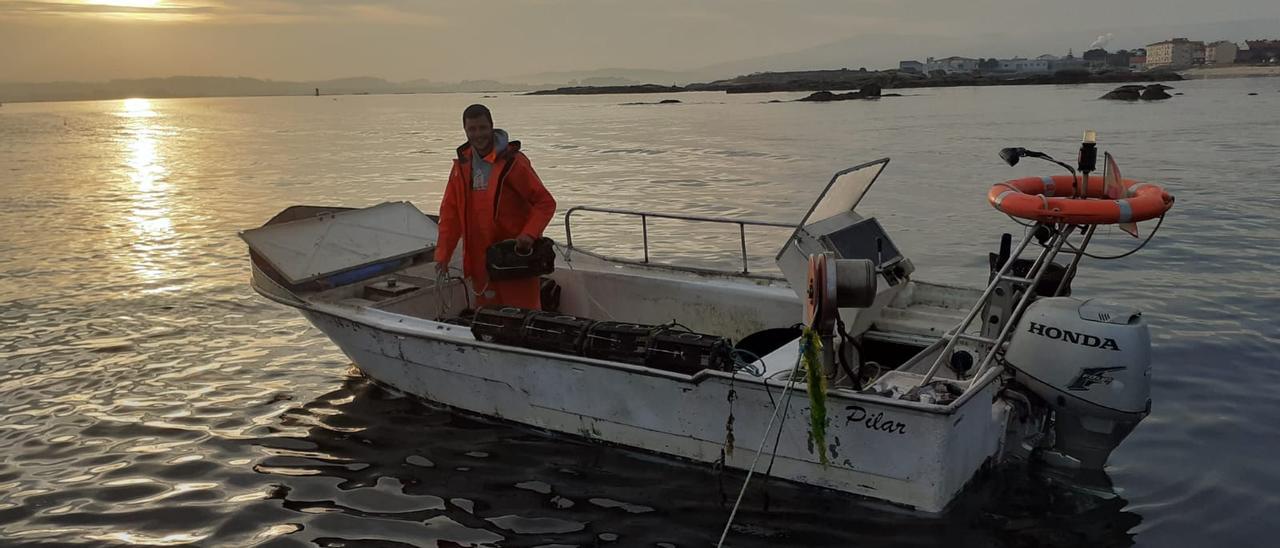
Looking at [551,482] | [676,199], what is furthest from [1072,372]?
[676,199]

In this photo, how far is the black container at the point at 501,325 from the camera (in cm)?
620

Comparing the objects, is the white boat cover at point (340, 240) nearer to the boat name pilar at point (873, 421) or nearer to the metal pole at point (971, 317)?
the boat name pilar at point (873, 421)

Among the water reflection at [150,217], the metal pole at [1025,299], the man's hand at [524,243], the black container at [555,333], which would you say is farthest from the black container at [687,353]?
the water reflection at [150,217]

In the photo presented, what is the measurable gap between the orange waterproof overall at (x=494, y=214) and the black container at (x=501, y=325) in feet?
2.63

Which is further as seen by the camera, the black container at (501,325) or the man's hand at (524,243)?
the man's hand at (524,243)

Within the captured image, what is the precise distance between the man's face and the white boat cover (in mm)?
1762

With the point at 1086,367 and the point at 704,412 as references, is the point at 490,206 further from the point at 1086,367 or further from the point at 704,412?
the point at 1086,367

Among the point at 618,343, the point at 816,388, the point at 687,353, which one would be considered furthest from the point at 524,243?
the point at 816,388

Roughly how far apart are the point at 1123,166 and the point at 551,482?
76.3ft

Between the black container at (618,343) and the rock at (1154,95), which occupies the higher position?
the rock at (1154,95)

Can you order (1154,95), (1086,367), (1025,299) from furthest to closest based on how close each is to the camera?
(1154,95)
(1025,299)
(1086,367)

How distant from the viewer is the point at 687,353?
557cm

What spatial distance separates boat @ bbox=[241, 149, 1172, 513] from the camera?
4898mm

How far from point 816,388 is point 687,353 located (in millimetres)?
1031
